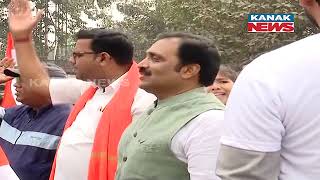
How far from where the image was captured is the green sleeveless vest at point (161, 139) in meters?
2.08

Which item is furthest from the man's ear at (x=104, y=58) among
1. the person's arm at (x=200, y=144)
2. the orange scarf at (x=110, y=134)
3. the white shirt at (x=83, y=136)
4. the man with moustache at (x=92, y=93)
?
the person's arm at (x=200, y=144)

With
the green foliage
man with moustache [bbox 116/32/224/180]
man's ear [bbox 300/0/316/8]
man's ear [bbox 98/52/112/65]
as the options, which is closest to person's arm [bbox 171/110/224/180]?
man with moustache [bbox 116/32/224/180]

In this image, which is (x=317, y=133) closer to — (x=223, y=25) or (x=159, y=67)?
(x=159, y=67)

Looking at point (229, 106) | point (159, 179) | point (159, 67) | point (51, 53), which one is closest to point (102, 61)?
point (159, 67)

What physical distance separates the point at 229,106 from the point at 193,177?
26.4 inches

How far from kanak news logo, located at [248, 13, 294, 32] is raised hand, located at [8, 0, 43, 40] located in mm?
7347

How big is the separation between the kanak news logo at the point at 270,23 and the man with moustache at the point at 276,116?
28.5 ft

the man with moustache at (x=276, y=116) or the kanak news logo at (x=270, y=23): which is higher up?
the man with moustache at (x=276, y=116)

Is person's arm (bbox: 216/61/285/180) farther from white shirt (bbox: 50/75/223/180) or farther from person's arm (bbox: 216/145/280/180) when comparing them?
white shirt (bbox: 50/75/223/180)

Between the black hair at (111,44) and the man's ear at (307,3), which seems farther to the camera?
the black hair at (111,44)

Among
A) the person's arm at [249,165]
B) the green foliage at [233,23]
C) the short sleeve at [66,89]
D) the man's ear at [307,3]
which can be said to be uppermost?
the man's ear at [307,3]

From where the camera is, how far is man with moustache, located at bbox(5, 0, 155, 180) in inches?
113

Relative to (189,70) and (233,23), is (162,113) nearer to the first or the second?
(189,70)

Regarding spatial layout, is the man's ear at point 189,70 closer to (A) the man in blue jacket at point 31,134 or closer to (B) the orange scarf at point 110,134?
(B) the orange scarf at point 110,134
